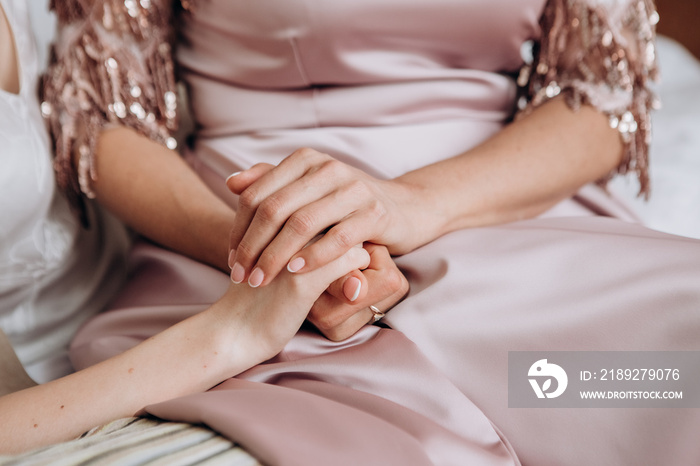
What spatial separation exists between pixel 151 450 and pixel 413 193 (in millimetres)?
394

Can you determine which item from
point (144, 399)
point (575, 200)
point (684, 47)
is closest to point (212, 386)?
point (144, 399)

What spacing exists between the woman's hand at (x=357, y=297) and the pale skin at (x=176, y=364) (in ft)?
0.05

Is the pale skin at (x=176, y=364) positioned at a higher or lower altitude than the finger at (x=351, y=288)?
lower

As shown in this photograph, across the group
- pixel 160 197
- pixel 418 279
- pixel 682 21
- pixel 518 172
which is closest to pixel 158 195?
pixel 160 197

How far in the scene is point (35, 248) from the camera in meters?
0.78

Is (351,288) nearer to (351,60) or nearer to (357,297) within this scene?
(357,297)

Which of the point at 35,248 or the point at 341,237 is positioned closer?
the point at 341,237

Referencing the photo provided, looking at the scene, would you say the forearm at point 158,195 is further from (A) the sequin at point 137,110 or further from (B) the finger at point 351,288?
(B) the finger at point 351,288

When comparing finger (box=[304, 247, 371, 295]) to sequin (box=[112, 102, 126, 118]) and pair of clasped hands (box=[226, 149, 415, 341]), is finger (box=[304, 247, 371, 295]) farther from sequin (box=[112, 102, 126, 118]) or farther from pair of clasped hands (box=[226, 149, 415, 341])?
sequin (box=[112, 102, 126, 118])

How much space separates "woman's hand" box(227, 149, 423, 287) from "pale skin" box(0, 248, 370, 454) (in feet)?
0.08

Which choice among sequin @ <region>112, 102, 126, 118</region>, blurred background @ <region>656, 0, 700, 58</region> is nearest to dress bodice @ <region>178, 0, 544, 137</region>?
sequin @ <region>112, 102, 126, 118</region>

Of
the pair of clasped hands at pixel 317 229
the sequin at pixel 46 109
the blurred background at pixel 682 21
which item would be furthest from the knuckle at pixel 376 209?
the blurred background at pixel 682 21

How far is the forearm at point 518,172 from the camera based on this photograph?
29.1 inches

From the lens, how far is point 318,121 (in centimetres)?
86
